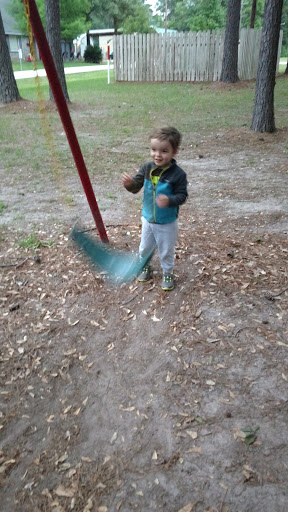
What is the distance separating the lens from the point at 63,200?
5.60 m

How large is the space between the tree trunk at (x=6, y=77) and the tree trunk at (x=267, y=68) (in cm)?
702

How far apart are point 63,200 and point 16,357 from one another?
9.64 ft

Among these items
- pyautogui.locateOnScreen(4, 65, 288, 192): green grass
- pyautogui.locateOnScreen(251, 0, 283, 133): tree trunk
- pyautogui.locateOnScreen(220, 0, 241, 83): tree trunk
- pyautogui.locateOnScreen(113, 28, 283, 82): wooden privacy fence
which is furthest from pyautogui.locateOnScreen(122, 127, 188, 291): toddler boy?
pyautogui.locateOnScreen(113, 28, 283, 82): wooden privacy fence

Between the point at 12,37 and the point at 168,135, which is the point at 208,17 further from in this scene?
A: the point at 168,135

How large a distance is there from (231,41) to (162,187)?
13937 mm

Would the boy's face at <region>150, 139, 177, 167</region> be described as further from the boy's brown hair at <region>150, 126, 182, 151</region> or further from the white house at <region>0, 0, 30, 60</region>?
the white house at <region>0, 0, 30, 60</region>

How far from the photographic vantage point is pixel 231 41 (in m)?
14.7

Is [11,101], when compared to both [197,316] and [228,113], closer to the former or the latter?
[228,113]

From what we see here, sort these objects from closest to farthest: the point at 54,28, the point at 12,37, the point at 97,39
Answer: the point at 54,28 → the point at 12,37 → the point at 97,39

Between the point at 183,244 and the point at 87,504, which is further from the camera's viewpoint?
the point at 183,244

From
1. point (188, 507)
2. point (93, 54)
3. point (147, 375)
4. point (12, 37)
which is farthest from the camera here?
point (12, 37)

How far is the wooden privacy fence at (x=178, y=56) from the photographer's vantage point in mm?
17969

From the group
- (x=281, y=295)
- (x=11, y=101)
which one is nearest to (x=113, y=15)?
(x=11, y=101)

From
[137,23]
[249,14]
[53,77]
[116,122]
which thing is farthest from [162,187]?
[249,14]
